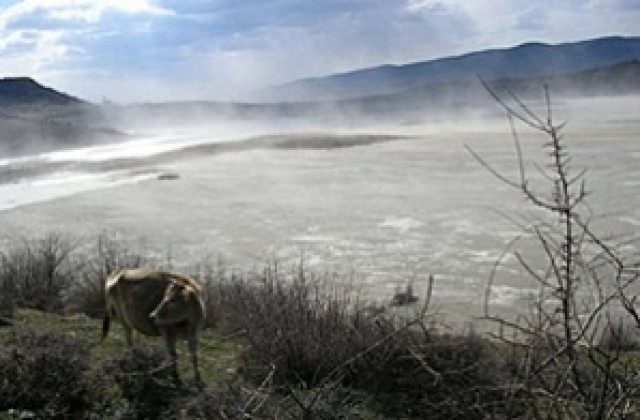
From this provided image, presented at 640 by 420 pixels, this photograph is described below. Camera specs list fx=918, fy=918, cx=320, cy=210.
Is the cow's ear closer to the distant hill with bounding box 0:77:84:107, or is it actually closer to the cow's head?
the cow's head

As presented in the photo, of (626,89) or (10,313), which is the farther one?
(626,89)

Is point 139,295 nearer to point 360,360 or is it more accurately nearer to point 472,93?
point 360,360

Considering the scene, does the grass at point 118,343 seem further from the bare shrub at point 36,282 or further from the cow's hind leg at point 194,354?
the bare shrub at point 36,282

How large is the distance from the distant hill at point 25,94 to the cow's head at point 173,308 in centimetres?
14000

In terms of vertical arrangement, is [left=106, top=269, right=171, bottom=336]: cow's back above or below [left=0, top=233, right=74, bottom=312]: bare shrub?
above

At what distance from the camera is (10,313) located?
454 inches

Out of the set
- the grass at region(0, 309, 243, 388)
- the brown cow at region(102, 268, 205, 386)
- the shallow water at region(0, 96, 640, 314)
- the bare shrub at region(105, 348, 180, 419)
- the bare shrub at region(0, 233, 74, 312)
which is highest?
the brown cow at region(102, 268, 205, 386)

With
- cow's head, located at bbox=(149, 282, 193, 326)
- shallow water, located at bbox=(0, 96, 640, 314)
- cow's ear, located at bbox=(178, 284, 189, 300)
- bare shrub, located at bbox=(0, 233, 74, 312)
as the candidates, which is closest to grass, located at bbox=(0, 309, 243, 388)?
cow's head, located at bbox=(149, 282, 193, 326)

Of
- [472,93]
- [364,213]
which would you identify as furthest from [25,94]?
[364,213]

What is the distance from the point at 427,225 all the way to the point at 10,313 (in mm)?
12842

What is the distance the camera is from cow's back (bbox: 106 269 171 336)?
7.53 meters

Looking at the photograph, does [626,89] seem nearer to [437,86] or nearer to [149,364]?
[437,86]

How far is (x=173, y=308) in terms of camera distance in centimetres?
726

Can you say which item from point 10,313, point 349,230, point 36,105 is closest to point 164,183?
point 349,230
